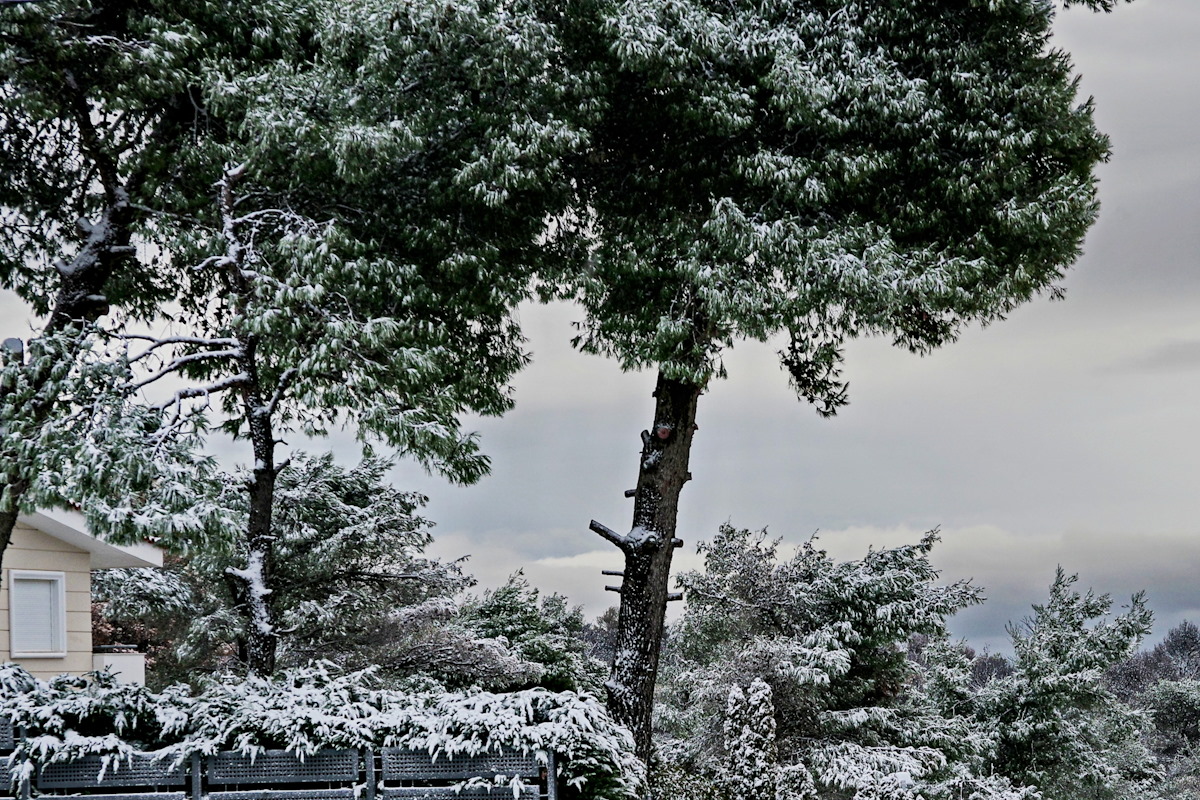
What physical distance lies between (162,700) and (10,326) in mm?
6276

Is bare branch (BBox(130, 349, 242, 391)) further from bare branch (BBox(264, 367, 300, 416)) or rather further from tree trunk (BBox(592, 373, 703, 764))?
tree trunk (BBox(592, 373, 703, 764))

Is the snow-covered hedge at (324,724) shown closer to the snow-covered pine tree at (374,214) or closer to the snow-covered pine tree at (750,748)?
the snow-covered pine tree at (750,748)

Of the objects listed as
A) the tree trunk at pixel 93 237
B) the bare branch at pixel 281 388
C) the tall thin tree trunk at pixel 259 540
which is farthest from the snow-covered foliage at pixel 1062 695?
the tree trunk at pixel 93 237

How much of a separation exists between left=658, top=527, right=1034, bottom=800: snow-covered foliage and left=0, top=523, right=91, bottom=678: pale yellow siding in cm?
825

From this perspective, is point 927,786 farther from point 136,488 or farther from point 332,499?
point 136,488

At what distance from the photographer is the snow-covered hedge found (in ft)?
27.3

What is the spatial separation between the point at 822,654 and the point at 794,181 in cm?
672

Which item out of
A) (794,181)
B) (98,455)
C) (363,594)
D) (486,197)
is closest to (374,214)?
(486,197)

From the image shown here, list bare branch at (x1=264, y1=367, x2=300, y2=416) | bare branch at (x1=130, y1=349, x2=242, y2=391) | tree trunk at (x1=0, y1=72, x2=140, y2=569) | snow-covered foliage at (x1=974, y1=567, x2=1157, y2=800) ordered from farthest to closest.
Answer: snow-covered foliage at (x1=974, y1=567, x2=1157, y2=800) < tree trunk at (x1=0, y1=72, x2=140, y2=569) < bare branch at (x1=264, y1=367, x2=300, y2=416) < bare branch at (x1=130, y1=349, x2=242, y2=391)

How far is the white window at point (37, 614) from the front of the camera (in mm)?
15266

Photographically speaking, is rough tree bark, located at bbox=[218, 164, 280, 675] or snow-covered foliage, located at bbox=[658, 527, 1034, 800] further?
snow-covered foliage, located at bbox=[658, 527, 1034, 800]

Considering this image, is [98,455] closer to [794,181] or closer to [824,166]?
[794,181]

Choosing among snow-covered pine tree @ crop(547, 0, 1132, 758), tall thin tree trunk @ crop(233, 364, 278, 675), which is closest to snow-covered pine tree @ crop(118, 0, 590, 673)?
tall thin tree trunk @ crop(233, 364, 278, 675)

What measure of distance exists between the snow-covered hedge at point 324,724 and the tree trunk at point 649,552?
4760 millimetres
